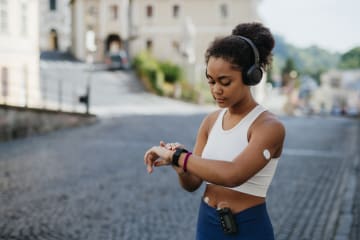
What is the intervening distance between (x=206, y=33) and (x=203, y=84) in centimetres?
1161

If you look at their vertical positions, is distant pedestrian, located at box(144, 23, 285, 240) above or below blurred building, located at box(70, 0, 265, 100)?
above

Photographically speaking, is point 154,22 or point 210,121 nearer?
point 210,121

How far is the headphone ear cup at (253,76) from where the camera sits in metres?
2.27

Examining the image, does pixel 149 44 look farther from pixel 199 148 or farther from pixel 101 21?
pixel 199 148

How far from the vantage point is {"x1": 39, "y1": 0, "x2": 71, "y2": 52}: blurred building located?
71.6 m

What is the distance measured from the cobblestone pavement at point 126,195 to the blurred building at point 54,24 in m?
58.2

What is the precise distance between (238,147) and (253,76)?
0.94ft

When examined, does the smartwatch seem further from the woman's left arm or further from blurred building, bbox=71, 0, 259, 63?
blurred building, bbox=71, 0, 259, 63

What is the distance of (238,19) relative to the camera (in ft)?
173

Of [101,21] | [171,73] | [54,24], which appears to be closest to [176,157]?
[171,73]

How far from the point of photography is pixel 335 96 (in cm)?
9006

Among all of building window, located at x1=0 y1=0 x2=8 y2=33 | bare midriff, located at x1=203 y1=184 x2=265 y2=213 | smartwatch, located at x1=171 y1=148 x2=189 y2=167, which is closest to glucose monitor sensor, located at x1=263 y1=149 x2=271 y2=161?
bare midriff, located at x1=203 y1=184 x2=265 y2=213

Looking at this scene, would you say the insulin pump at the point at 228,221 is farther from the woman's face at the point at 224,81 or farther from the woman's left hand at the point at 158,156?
the woman's face at the point at 224,81

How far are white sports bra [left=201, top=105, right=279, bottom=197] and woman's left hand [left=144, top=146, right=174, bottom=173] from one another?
7.6 inches
